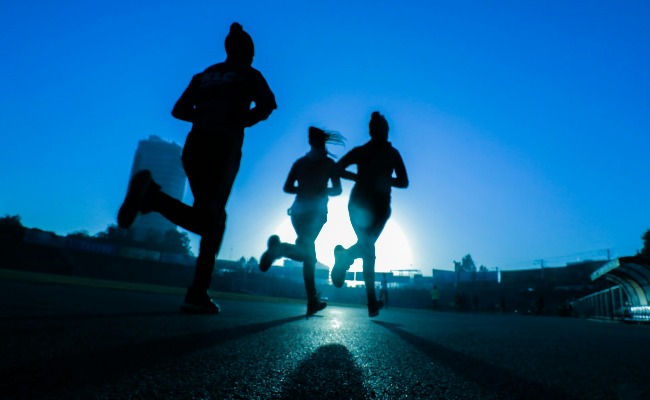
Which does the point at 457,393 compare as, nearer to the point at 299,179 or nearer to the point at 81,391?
the point at 81,391

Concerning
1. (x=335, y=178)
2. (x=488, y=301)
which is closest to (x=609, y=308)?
(x=335, y=178)

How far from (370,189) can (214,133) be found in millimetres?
2069

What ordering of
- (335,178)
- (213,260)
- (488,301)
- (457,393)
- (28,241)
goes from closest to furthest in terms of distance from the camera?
(457,393) → (213,260) → (335,178) → (28,241) → (488,301)

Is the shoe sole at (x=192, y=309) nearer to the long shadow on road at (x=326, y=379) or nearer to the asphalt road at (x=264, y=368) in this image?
the asphalt road at (x=264, y=368)

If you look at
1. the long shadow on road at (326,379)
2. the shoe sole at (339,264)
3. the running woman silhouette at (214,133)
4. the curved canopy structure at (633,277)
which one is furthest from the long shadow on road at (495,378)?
the curved canopy structure at (633,277)

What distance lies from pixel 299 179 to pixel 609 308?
18.0 m

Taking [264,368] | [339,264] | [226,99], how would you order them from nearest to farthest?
[264,368], [226,99], [339,264]

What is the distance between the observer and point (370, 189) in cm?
455

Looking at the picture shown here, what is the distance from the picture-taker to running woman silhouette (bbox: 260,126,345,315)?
4676 millimetres

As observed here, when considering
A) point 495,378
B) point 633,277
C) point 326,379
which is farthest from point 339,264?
point 633,277

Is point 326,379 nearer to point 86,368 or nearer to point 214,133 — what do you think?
point 86,368

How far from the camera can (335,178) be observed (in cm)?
481

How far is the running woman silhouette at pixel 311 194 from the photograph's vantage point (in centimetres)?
468

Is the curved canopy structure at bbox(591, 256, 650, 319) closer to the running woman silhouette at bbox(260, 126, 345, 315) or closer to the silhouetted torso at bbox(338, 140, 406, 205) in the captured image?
the silhouetted torso at bbox(338, 140, 406, 205)
